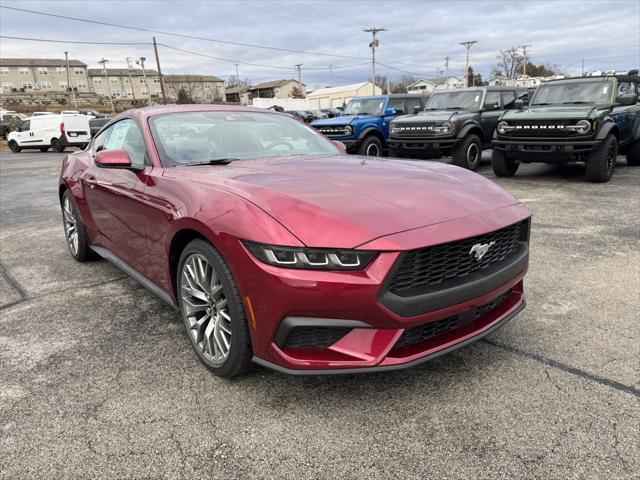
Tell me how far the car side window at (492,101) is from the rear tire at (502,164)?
6.67ft

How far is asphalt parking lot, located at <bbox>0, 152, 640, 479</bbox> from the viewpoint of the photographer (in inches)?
78.4

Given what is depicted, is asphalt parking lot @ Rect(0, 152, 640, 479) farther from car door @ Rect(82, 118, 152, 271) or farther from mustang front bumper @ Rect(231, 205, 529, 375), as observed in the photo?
car door @ Rect(82, 118, 152, 271)

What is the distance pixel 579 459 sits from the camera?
6.43ft

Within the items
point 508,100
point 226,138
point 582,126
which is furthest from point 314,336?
point 508,100

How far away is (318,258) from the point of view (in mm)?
2070

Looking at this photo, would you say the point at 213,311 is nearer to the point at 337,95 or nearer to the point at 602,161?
the point at 602,161

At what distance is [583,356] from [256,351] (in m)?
1.86

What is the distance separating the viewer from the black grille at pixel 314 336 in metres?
2.12

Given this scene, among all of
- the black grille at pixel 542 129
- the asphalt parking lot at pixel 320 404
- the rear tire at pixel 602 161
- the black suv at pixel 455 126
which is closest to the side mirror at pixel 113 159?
the asphalt parking lot at pixel 320 404

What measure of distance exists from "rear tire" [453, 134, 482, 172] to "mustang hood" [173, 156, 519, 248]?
722 centimetres

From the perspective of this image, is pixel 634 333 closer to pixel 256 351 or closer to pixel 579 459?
pixel 579 459

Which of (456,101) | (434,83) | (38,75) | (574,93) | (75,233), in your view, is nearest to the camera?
(75,233)

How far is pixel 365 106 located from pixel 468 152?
12.5ft

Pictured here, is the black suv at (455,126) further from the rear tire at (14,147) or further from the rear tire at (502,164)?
the rear tire at (14,147)
